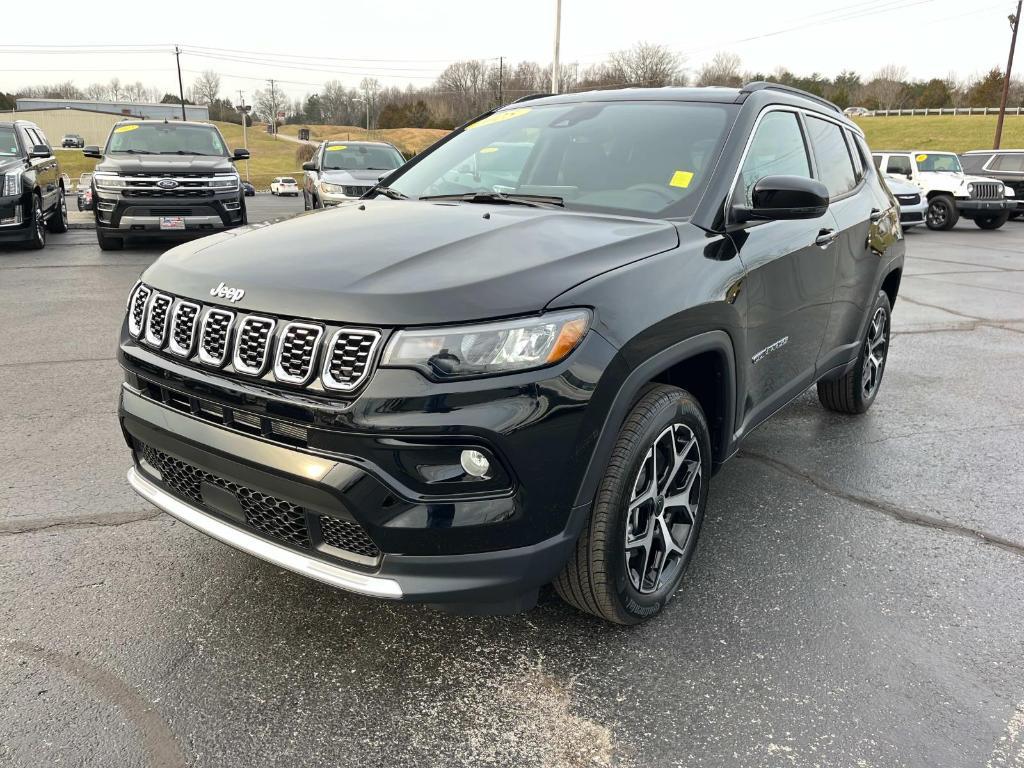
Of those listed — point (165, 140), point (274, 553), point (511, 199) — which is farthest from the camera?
point (165, 140)

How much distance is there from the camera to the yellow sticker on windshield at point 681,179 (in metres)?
2.96

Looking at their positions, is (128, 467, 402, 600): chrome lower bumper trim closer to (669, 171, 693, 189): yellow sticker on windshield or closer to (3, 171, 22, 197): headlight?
(669, 171, 693, 189): yellow sticker on windshield

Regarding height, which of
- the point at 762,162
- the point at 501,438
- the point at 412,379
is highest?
the point at 762,162

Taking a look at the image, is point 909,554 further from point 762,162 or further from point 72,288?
point 72,288

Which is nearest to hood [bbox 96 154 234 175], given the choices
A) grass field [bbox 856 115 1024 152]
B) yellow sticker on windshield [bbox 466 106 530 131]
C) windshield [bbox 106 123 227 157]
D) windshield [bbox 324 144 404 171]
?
windshield [bbox 106 123 227 157]

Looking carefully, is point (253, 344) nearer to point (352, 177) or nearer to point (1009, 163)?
point (352, 177)

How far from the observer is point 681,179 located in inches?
117

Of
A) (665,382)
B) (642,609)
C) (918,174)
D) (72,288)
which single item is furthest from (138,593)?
(918,174)

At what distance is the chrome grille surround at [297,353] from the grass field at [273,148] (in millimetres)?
49386

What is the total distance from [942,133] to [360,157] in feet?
238

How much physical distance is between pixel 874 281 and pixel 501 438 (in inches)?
131

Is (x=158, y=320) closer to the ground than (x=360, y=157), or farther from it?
farther from it

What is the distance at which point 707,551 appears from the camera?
3.16 metres

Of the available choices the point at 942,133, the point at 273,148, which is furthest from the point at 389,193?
the point at 273,148
